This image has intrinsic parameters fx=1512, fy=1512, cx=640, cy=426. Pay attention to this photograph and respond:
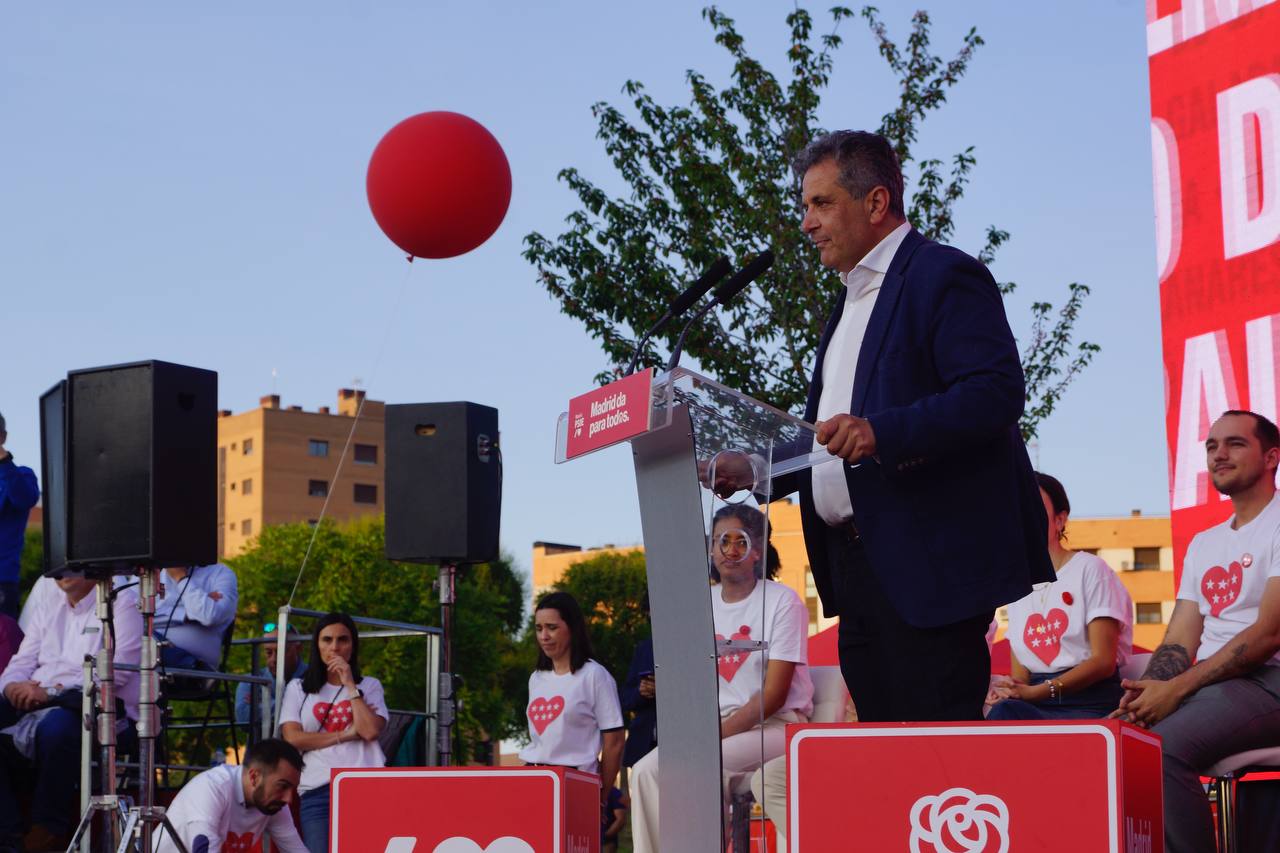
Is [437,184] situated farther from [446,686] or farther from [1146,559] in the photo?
[1146,559]

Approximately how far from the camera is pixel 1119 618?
514cm

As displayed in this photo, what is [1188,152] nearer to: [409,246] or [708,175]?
[708,175]

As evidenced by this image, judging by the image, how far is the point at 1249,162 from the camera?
8.98m

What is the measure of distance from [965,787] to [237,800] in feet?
15.6

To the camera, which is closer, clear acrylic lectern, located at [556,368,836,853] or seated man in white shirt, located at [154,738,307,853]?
clear acrylic lectern, located at [556,368,836,853]

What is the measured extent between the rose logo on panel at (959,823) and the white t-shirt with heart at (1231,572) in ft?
6.54

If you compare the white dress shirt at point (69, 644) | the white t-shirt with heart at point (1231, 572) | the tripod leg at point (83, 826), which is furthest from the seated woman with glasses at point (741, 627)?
the white dress shirt at point (69, 644)

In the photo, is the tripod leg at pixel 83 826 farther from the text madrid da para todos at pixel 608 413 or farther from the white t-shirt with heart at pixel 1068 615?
the text madrid da para todos at pixel 608 413

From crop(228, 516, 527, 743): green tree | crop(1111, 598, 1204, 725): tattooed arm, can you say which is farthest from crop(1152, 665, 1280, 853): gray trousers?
crop(228, 516, 527, 743): green tree

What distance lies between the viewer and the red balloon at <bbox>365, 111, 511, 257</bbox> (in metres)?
7.61

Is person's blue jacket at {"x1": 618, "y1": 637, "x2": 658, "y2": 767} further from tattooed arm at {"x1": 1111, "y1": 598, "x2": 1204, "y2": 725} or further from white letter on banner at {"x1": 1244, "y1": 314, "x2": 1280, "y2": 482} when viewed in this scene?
white letter on banner at {"x1": 1244, "y1": 314, "x2": 1280, "y2": 482}

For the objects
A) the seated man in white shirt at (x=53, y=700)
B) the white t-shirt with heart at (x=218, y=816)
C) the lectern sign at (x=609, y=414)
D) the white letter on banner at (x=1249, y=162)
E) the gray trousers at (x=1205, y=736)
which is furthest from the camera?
the white letter on banner at (x=1249, y=162)

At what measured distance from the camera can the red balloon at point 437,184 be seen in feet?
25.0

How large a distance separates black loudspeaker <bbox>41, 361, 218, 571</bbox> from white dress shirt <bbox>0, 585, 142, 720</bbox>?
82 centimetres
